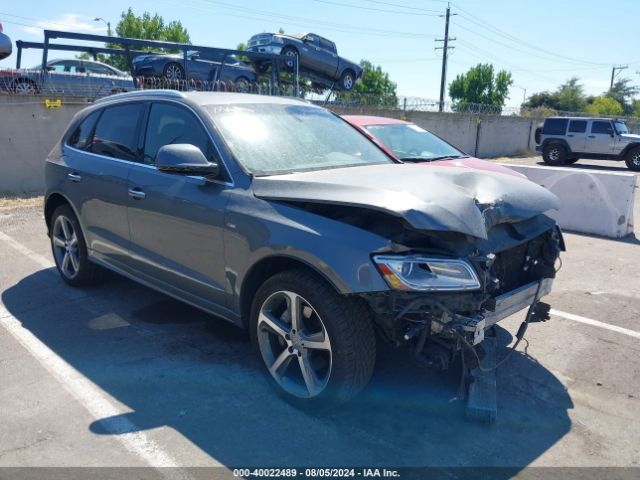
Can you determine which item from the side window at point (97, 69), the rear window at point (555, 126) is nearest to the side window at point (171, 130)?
the side window at point (97, 69)

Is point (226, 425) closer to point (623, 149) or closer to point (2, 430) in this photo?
point (2, 430)

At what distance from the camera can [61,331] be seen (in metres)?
4.46

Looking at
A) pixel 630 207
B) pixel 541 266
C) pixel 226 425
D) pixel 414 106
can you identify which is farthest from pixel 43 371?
pixel 414 106

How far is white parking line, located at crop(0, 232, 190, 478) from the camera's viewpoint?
9.41ft

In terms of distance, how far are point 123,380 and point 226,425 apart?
3.01ft

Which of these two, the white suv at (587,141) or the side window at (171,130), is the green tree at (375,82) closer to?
the white suv at (587,141)

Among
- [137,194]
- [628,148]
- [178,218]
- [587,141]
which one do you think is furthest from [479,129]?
[178,218]

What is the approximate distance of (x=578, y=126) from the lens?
21.8m

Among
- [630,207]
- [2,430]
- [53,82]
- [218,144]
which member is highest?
[53,82]

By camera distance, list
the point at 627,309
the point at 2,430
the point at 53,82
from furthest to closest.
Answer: the point at 53,82
the point at 627,309
the point at 2,430

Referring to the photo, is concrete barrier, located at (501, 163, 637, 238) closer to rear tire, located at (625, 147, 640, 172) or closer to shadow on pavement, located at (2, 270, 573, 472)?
shadow on pavement, located at (2, 270, 573, 472)

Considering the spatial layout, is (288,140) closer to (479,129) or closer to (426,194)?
(426,194)

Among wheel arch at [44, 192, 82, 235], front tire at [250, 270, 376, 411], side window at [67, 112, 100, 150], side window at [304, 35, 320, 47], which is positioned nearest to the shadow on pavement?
front tire at [250, 270, 376, 411]

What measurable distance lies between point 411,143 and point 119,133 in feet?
15.4
